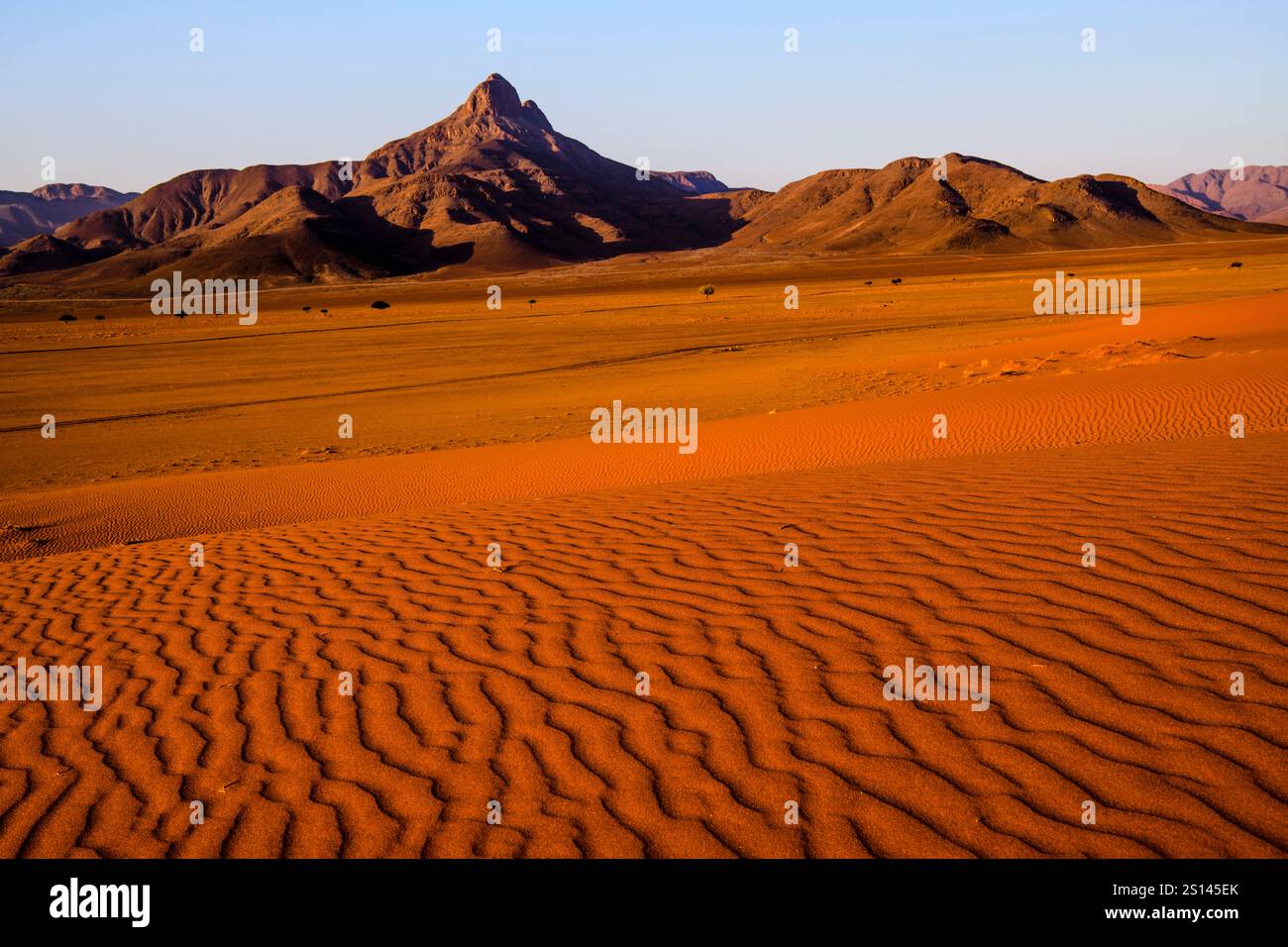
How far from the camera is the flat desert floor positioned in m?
3.44

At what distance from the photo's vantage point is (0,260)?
168250mm

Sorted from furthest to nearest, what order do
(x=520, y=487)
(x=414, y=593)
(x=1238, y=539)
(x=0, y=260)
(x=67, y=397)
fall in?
(x=0, y=260), (x=67, y=397), (x=520, y=487), (x=414, y=593), (x=1238, y=539)

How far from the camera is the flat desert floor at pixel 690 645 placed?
3.44 meters

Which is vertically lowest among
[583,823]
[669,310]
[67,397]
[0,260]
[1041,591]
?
[583,823]

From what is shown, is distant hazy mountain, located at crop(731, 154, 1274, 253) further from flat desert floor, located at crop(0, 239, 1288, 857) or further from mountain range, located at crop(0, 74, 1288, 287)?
flat desert floor, located at crop(0, 239, 1288, 857)

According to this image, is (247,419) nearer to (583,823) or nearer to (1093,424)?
(1093,424)

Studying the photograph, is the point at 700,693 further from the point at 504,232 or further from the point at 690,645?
the point at 504,232

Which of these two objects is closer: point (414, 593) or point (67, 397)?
point (414, 593)

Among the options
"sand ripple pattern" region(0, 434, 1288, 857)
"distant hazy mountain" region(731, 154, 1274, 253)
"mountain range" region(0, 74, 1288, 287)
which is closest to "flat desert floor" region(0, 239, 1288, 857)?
"sand ripple pattern" region(0, 434, 1288, 857)

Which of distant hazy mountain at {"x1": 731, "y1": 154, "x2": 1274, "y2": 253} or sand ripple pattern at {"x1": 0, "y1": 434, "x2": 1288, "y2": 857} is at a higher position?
distant hazy mountain at {"x1": 731, "y1": 154, "x2": 1274, "y2": 253}

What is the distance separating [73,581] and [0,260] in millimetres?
197552

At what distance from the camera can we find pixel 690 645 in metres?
4.99

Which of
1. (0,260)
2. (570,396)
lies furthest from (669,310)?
(0,260)

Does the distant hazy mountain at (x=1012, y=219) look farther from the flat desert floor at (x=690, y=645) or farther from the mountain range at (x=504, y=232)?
the flat desert floor at (x=690, y=645)
